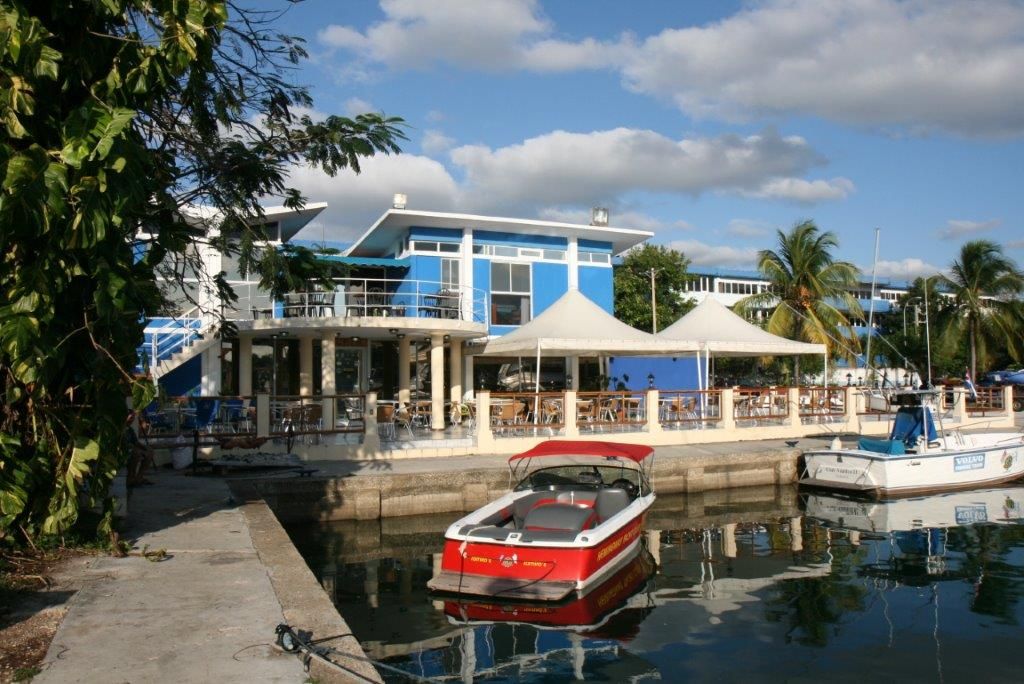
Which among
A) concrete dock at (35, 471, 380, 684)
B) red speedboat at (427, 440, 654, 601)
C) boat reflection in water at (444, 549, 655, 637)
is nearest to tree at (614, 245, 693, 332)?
red speedboat at (427, 440, 654, 601)

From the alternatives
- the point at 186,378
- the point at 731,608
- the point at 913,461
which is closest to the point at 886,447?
the point at 913,461

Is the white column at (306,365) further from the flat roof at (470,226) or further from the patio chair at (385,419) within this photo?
the flat roof at (470,226)

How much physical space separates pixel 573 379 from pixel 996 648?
19036 millimetres

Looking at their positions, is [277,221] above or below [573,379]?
above

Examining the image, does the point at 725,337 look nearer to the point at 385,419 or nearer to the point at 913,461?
the point at 913,461

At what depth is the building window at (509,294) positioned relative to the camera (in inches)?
1126

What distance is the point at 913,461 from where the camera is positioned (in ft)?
57.9

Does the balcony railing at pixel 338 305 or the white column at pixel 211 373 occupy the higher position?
the balcony railing at pixel 338 305

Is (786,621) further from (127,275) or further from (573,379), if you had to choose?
(573,379)

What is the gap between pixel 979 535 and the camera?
1421cm

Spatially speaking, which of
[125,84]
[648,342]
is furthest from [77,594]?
[648,342]

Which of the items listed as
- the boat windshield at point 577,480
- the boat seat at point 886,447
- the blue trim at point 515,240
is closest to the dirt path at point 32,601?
the boat windshield at point 577,480

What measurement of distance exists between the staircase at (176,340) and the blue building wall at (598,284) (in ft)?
44.8

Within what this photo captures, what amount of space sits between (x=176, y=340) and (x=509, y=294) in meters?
11.5
